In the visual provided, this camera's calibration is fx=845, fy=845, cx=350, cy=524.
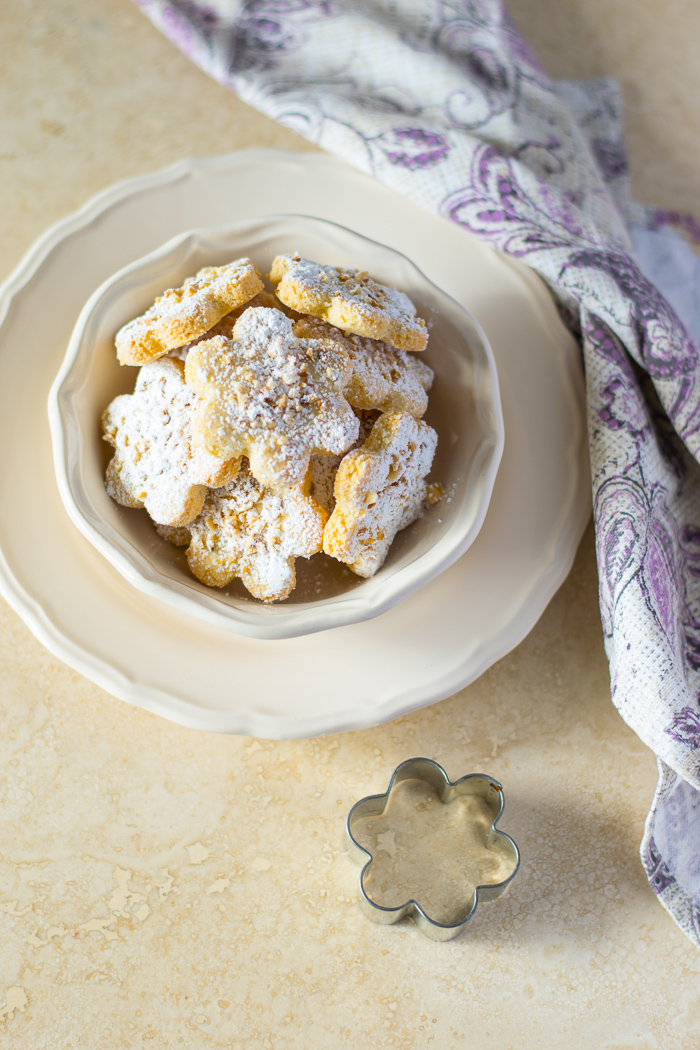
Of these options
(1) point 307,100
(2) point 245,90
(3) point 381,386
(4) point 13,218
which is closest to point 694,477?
(3) point 381,386

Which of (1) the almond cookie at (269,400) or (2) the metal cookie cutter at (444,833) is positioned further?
(2) the metal cookie cutter at (444,833)

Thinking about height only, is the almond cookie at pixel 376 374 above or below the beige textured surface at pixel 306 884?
above

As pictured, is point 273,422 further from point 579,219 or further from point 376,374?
point 579,219

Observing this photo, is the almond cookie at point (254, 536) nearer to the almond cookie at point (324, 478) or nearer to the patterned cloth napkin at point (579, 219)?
the almond cookie at point (324, 478)

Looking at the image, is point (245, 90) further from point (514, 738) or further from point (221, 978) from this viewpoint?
point (221, 978)

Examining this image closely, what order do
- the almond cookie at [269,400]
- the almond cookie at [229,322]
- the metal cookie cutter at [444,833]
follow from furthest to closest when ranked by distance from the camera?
the metal cookie cutter at [444,833]
the almond cookie at [229,322]
the almond cookie at [269,400]

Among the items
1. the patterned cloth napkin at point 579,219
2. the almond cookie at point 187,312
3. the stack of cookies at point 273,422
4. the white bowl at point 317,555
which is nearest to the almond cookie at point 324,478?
the stack of cookies at point 273,422

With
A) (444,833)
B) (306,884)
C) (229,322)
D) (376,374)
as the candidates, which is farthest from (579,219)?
(306,884)
